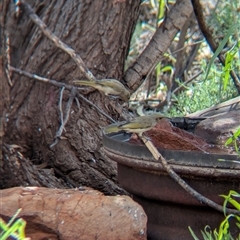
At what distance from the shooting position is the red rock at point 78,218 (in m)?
2.88

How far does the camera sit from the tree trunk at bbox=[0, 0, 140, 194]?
3883 mm

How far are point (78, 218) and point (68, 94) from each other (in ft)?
3.91

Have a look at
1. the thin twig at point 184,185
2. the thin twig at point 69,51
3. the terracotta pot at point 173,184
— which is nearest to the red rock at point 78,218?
the terracotta pot at point 173,184

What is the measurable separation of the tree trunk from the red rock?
856mm

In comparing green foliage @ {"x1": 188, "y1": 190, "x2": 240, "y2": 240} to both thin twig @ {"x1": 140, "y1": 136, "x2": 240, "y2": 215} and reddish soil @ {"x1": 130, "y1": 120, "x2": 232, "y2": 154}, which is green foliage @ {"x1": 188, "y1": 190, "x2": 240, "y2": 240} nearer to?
thin twig @ {"x1": 140, "y1": 136, "x2": 240, "y2": 215}

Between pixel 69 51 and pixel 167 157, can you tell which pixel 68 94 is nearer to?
pixel 69 51

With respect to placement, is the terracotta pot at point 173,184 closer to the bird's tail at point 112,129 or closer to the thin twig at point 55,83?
the bird's tail at point 112,129

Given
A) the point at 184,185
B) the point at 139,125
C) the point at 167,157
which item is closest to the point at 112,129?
the point at 139,125

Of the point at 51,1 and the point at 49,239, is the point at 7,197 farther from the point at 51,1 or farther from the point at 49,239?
the point at 51,1

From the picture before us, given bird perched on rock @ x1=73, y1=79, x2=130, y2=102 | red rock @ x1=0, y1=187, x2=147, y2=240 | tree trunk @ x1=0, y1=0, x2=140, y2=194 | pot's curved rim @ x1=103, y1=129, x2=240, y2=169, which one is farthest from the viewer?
tree trunk @ x1=0, y1=0, x2=140, y2=194

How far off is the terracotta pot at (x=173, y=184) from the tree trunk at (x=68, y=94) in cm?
76

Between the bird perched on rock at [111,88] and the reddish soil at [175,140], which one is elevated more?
the bird perched on rock at [111,88]

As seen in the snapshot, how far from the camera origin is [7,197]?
9.73 feet

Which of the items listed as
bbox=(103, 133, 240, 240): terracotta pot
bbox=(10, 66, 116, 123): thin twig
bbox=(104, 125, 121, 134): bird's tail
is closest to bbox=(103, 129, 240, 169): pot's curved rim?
bbox=(103, 133, 240, 240): terracotta pot
